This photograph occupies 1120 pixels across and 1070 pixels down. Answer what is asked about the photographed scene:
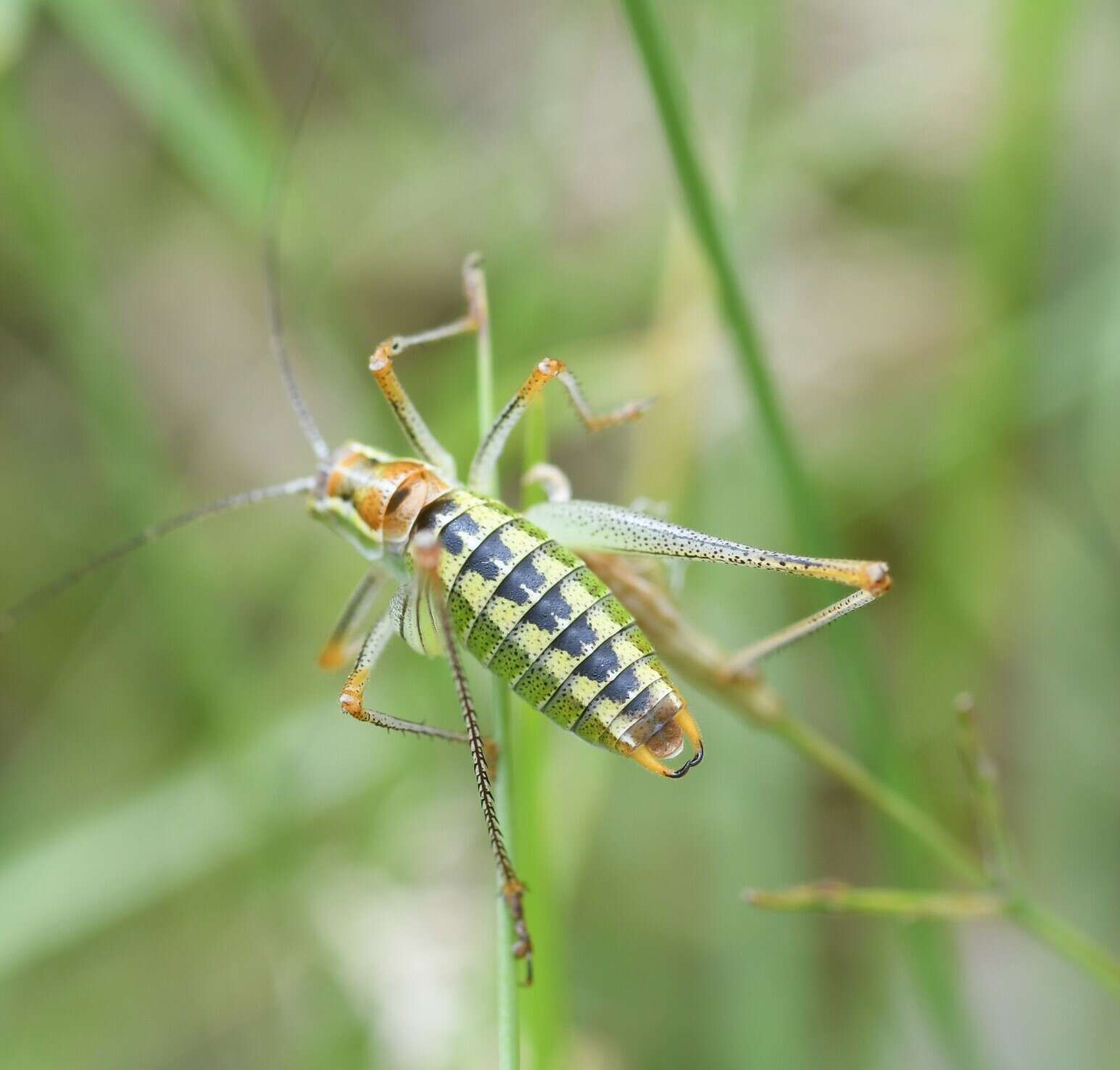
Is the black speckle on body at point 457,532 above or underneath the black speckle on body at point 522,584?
above

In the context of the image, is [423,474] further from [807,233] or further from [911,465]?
[807,233]

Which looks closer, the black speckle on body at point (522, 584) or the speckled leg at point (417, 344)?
the black speckle on body at point (522, 584)

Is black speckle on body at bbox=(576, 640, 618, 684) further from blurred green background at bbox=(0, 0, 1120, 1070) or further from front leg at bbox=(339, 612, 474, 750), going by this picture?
blurred green background at bbox=(0, 0, 1120, 1070)

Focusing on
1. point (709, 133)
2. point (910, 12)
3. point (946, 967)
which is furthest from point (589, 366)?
point (910, 12)

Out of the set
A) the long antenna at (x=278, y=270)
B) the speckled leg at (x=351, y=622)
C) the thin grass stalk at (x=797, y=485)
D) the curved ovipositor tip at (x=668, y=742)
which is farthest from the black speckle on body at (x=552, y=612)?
the long antenna at (x=278, y=270)

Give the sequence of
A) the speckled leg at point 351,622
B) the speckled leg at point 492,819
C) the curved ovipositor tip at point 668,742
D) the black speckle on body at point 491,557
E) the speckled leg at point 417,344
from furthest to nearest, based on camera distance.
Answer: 1. the speckled leg at point 351,622
2. the speckled leg at point 417,344
3. the black speckle on body at point 491,557
4. the curved ovipositor tip at point 668,742
5. the speckled leg at point 492,819

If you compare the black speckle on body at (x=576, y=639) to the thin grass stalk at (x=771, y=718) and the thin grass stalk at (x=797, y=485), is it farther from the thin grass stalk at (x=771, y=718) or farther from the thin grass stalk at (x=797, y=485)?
the thin grass stalk at (x=797, y=485)

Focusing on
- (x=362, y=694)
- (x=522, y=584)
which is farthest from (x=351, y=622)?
(x=522, y=584)

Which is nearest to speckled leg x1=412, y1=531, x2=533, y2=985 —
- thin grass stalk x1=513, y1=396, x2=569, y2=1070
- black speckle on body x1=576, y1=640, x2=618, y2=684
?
thin grass stalk x1=513, y1=396, x2=569, y2=1070
